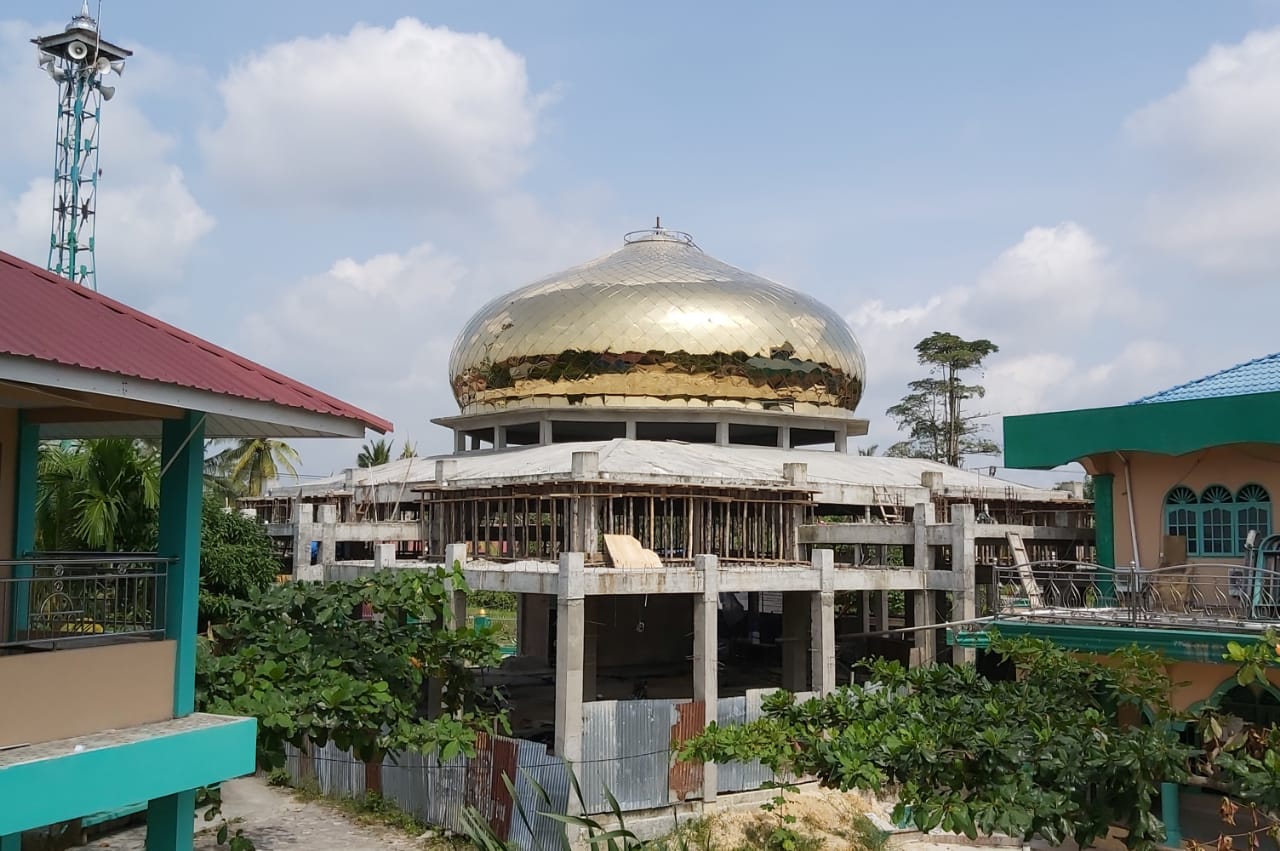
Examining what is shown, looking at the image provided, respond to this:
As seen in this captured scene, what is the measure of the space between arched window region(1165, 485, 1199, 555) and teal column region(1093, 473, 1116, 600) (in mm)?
1153

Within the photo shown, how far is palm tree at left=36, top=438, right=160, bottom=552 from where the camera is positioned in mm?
20344

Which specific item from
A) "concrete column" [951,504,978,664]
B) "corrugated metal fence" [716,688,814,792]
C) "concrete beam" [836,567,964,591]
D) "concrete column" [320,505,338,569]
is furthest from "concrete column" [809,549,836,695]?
"concrete column" [320,505,338,569]

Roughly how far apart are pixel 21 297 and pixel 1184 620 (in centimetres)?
1456

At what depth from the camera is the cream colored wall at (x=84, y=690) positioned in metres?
7.66

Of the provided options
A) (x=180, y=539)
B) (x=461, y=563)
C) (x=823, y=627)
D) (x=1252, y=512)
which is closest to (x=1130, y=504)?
(x=1252, y=512)

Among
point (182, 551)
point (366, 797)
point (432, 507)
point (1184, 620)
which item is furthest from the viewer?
point (432, 507)

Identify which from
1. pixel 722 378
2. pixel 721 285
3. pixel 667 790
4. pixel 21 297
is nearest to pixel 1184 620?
pixel 667 790

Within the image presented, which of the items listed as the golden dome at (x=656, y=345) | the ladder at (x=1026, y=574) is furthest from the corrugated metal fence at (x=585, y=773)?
the golden dome at (x=656, y=345)

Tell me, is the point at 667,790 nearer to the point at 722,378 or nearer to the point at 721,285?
the point at 722,378

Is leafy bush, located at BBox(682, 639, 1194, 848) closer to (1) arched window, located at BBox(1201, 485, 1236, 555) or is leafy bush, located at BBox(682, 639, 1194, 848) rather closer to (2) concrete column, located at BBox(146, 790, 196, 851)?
(2) concrete column, located at BBox(146, 790, 196, 851)

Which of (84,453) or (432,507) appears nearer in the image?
(84,453)

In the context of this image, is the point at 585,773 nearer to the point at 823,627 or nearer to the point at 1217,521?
the point at 823,627

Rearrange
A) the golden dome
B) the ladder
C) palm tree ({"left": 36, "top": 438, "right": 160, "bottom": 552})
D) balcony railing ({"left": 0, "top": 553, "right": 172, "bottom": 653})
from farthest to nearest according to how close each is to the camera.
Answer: the golden dome
palm tree ({"left": 36, "top": 438, "right": 160, "bottom": 552})
the ladder
balcony railing ({"left": 0, "top": 553, "right": 172, "bottom": 653})

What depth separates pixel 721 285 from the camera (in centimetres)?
3288
